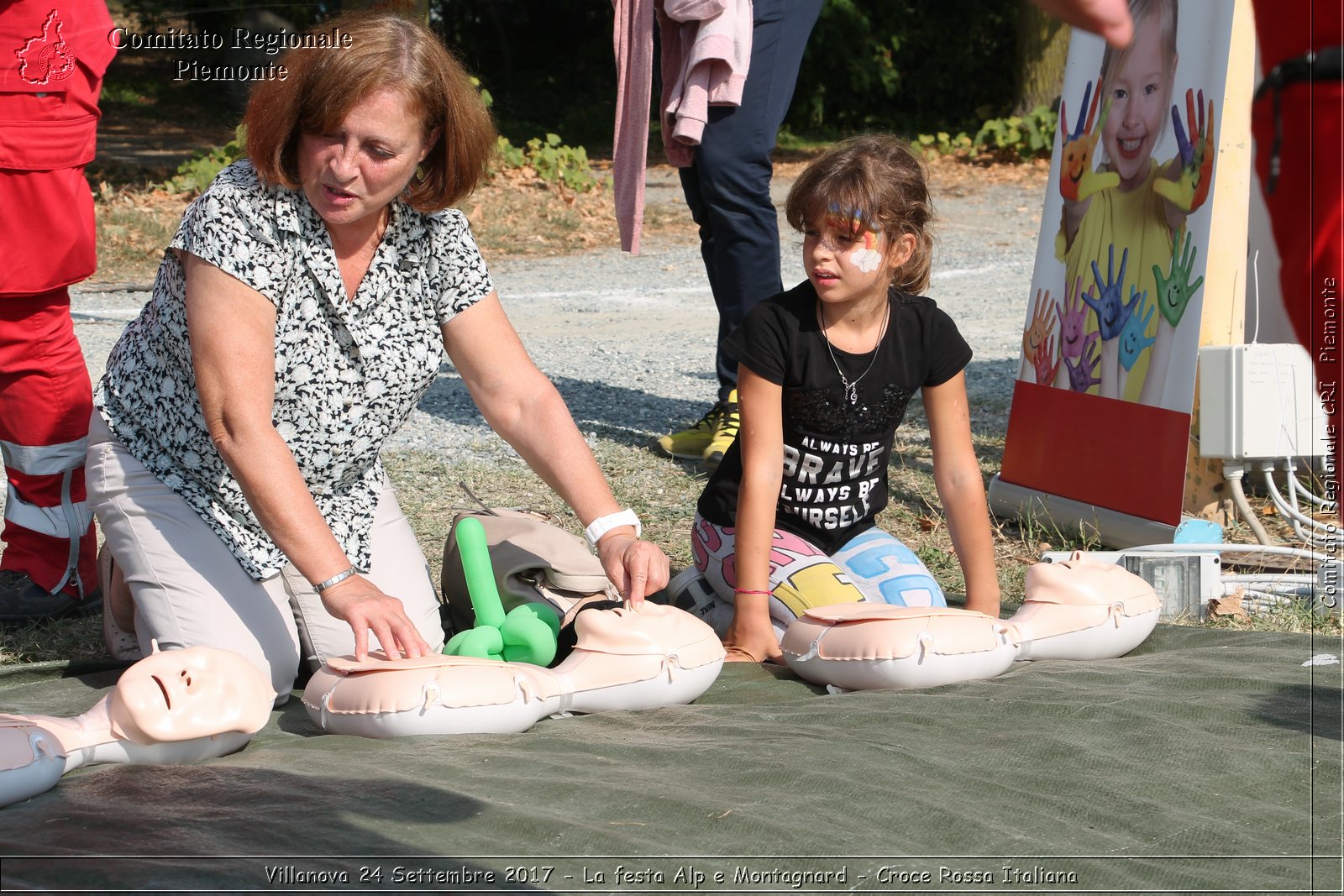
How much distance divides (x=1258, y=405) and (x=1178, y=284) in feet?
1.31

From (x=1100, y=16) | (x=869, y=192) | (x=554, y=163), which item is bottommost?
(x=869, y=192)

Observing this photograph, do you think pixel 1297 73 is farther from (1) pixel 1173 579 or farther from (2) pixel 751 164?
(2) pixel 751 164

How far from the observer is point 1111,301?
3900mm

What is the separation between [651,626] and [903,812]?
736mm

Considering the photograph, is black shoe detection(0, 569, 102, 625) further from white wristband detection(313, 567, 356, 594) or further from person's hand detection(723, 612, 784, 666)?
person's hand detection(723, 612, 784, 666)

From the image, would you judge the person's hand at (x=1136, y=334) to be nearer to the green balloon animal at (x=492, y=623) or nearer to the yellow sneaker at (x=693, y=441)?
the yellow sneaker at (x=693, y=441)

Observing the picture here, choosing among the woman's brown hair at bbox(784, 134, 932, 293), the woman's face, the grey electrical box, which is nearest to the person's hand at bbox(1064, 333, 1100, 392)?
the grey electrical box

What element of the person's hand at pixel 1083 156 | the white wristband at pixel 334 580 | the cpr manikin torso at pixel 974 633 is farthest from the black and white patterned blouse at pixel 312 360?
the person's hand at pixel 1083 156

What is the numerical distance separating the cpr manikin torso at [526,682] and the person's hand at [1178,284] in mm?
1761

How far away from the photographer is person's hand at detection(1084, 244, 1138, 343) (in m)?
3.85

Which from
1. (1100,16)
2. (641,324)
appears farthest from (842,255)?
(641,324)

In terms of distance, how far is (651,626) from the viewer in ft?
8.23

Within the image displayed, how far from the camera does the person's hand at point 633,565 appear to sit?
2.53m

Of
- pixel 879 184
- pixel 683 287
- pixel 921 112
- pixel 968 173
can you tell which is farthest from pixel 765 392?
pixel 921 112
